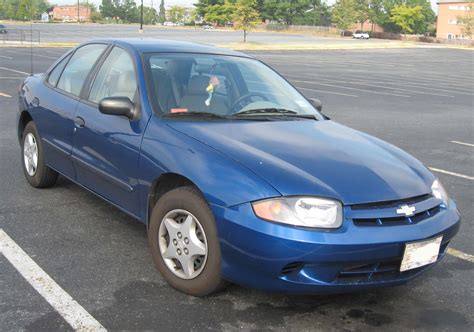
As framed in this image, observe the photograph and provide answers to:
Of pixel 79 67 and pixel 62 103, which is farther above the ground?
pixel 79 67

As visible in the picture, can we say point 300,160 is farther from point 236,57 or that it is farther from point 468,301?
point 236,57

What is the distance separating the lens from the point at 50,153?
4871 millimetres

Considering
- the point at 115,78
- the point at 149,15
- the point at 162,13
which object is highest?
the point at 162,13

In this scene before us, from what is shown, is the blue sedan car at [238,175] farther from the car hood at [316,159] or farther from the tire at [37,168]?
the tire at [37,168]

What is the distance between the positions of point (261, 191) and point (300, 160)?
44 centimetres

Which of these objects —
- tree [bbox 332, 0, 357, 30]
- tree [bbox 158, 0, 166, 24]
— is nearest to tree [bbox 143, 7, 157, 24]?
tree [bbox 158, 0, 166, 24]

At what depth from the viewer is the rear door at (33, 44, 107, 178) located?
4.54m

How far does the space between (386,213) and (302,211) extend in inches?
18.4

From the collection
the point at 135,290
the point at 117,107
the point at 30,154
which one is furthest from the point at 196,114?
the point at 30,154

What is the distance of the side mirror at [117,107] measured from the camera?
3719 millimetres

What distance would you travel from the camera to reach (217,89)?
4125 mm

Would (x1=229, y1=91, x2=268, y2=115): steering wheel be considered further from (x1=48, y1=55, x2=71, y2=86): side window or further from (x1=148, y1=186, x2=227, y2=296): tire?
(x1=48, y1=55, x2=71, y2=86): side window

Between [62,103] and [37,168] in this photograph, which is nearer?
[62,103]

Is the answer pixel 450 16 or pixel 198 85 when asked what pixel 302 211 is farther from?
pixel 450 16
